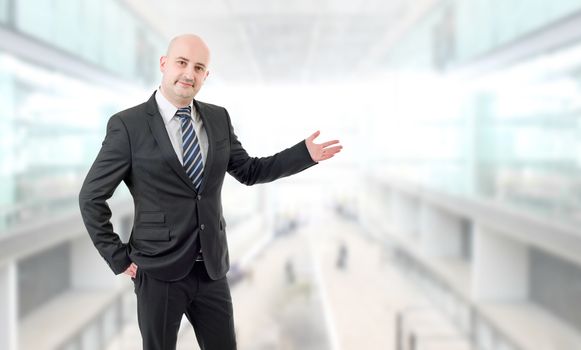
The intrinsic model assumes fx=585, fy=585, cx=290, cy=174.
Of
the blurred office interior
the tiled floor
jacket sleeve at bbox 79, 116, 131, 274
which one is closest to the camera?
jacket sleeve at bbox 79, 116, 131, 274

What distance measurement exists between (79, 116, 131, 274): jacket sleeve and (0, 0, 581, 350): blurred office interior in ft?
3.73

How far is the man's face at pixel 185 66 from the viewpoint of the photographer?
1.41 metres

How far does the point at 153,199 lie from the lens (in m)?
1.41

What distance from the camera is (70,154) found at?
4.85m

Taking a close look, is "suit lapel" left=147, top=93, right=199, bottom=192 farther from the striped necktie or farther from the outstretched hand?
the outstretched hand

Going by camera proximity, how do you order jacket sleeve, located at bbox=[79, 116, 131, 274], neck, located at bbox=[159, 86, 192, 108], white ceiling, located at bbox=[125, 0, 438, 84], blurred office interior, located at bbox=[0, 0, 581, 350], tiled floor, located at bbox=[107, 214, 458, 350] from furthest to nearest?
tiled floor, located at bbox=[107, 214, 458, 350] < white ceiling, located at bbox=[125, 0, 438, 84] < blurred office interior, located at bbox=[0, 0, 581, 350] < neck, located at bbox=[159, 86, 192, 108] < jacket sleeve, located at bbox=[79, 116, 131, 274]

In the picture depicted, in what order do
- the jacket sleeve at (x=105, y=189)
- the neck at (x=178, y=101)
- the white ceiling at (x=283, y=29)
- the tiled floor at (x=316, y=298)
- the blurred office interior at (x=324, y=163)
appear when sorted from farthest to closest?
the tiled floor at (x=316, y=298) → the white ceiling at (x=283, y=29) → the blurred office interior at (x=324, y=163) → the neck at (x=178, y=101) → the jacket sleeve at (x=105, y=189)

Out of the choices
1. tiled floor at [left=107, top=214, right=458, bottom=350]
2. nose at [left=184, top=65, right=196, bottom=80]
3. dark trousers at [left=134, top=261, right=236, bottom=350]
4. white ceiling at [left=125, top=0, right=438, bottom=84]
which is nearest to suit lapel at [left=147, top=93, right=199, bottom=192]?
nose at [left=184, top=65, right=196, bottom=80]

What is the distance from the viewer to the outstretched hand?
150cm

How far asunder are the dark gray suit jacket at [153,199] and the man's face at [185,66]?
82 mm

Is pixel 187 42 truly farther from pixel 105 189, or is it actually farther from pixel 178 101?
pixel 105 189

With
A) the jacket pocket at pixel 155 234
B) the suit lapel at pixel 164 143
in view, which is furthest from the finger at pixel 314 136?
the jacket pocket at pixel 155 234

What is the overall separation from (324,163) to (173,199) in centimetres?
316

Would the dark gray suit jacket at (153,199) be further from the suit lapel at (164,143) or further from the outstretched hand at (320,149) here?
the outstretched hand at (320,149)
